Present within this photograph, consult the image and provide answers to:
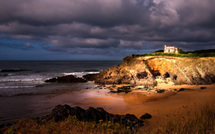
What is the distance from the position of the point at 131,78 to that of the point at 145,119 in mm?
21287

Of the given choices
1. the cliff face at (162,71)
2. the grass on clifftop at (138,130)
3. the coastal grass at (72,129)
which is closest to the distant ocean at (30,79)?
the cliff face at (162,71)

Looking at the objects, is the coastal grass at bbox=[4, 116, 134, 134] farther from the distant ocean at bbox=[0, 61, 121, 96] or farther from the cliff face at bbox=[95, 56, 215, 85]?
the cliff face at bbox=[95, 56, 215, 85]

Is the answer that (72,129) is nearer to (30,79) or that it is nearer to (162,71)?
(162,71)

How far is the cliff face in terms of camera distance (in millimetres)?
26172

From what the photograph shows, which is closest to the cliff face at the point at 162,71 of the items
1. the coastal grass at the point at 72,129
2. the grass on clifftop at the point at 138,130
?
the grass on clifftop at the point at 138,130

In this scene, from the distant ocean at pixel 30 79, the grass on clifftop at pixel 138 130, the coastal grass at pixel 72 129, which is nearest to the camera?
the grass on clifftop at pixel 138 130

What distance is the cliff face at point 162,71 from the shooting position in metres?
26.2

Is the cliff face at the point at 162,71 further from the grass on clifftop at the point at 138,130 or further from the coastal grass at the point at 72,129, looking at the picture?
the coastal grass at the point at 72,129

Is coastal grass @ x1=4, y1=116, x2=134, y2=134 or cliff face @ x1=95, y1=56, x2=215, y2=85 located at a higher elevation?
cliff face @ x1=95, y1=56, x2=215, y2=85

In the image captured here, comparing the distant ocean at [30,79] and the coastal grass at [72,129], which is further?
the distant ocean at [30,79]

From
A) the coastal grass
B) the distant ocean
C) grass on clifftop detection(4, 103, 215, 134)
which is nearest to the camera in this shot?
grass on clifftop detection(4, 103, 215, 134)

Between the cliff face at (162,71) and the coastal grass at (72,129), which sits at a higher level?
the cliff face at (162,71)

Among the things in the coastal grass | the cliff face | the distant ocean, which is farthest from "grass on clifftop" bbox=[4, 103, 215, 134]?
the cliff face

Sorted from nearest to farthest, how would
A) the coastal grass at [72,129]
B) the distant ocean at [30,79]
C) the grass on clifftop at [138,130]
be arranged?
the grass on clifftop at [138,130], the coastal grass at [72,129], the distant ocean at [30,79]
